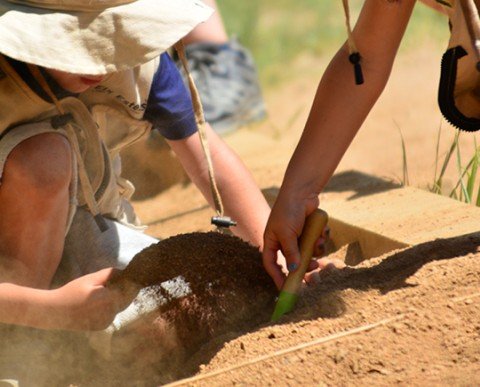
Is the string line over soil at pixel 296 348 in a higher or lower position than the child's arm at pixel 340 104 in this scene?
lower

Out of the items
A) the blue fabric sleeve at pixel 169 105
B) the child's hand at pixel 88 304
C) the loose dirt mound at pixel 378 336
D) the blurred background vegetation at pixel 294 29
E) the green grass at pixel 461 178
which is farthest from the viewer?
the blurred background vegetation at pixel 294 29

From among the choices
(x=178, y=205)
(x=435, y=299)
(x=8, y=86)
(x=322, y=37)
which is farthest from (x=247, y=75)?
(x=435, y=299)

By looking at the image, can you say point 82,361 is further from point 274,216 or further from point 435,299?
point 435,299

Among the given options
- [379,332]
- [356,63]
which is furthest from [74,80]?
[379,332]


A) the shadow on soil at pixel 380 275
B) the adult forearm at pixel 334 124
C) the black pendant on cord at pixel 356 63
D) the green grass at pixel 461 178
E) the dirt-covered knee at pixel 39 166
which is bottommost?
the green grass at pixel 461 178

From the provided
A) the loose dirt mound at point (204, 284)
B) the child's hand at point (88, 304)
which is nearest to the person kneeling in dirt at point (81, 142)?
the child's hand at point (88, 304)

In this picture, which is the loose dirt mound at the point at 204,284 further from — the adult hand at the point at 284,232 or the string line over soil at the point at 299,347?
the string line over soil at the point at 299,347

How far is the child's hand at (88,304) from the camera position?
2121 millimetres

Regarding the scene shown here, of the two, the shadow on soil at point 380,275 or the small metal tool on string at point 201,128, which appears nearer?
the shadow on soil at point 380,275

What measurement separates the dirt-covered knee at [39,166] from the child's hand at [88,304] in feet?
0.83

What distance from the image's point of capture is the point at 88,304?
6.97ft

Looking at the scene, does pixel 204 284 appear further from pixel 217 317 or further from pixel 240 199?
pixel 240 199

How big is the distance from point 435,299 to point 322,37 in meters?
4.63

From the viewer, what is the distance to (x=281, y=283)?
225 centimetres
